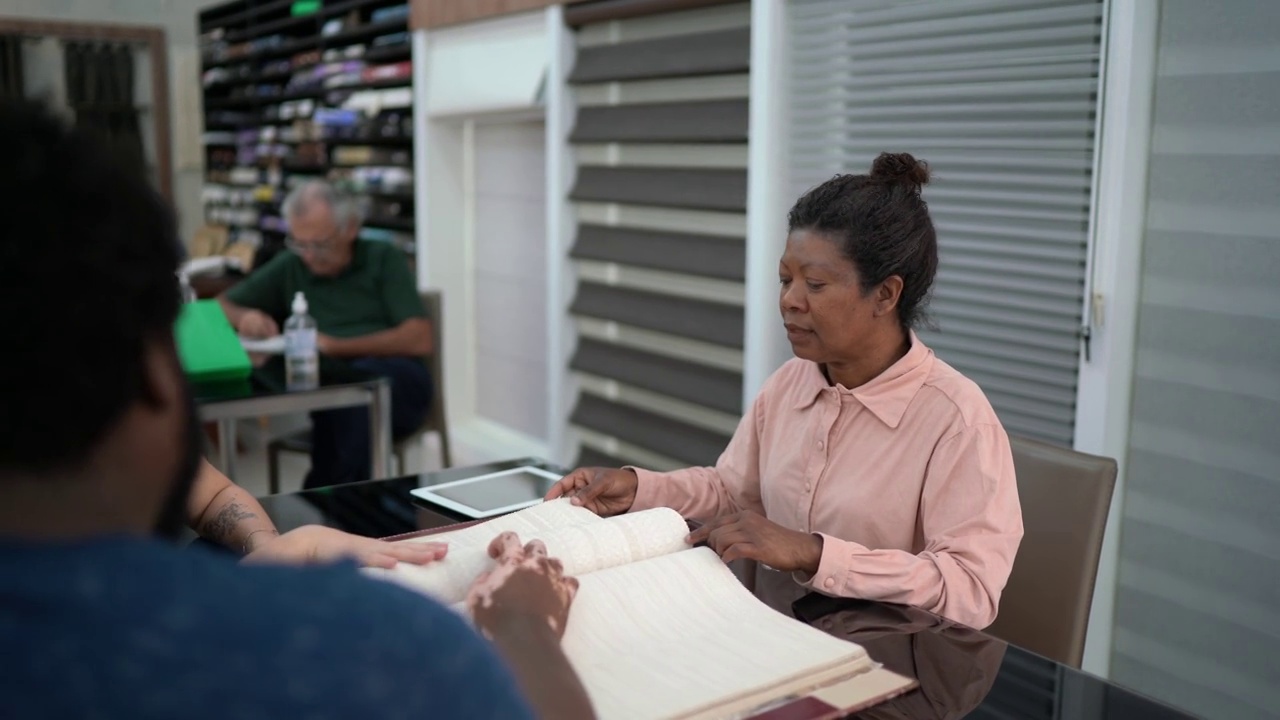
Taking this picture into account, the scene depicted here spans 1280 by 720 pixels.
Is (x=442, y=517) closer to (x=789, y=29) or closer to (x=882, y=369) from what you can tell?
(x=882, y=369)

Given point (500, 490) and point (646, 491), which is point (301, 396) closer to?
point (500, 490)

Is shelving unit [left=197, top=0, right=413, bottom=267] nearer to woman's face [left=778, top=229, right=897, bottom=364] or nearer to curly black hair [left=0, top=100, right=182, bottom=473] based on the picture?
woman's face [left=778, top=229, right=897, bottom=364]

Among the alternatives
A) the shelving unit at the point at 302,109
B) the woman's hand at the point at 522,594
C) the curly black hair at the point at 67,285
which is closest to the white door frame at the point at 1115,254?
the woman's hand at the point at 522,594

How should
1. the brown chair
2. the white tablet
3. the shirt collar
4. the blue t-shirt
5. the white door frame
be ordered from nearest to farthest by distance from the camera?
the blue t-shirt
the shirt collar
the white tablet
the white door frame
the brown chair

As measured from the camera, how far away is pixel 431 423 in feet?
13.8

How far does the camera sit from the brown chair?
396 cm

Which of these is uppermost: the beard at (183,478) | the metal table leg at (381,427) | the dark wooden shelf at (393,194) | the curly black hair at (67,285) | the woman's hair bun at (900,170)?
the woman's hair bun at (900,170)

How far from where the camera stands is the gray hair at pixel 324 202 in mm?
3832

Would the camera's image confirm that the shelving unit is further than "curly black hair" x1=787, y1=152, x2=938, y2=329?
Yes

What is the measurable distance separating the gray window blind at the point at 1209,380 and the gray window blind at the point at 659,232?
1433 millimetres

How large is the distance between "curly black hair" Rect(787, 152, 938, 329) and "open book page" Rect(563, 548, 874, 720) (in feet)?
1.97

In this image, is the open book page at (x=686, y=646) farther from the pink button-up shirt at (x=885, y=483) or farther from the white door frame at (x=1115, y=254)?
the white door frame at (x=1115, y=254)

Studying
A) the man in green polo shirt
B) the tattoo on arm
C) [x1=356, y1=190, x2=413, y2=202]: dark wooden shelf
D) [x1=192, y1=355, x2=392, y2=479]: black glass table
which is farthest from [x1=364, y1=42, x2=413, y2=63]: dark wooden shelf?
the tattoo on arm

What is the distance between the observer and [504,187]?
5219mm
